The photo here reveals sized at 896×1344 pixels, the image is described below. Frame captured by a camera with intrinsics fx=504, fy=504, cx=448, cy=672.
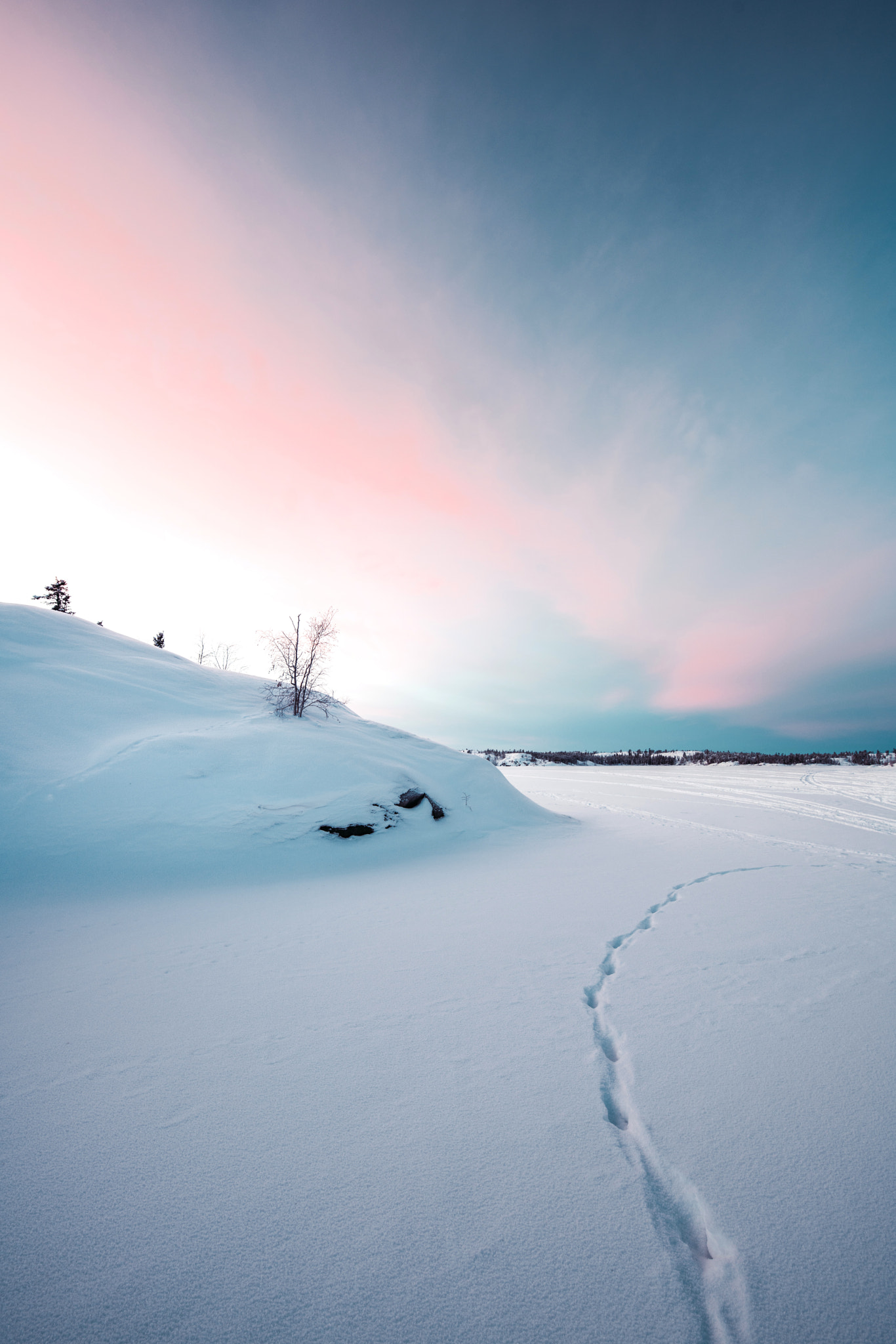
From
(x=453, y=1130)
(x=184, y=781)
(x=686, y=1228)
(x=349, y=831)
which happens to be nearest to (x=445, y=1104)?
(x=453, y=1130)

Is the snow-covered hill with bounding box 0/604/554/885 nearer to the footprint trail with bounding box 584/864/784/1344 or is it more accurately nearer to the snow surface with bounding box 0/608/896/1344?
the snow surface with bounding box 0/608/896/1344

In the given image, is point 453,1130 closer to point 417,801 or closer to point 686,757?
point 417,801

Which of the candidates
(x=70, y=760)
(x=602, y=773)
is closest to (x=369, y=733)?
(x=70, y=760)

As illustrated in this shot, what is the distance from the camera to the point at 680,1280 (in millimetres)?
1756

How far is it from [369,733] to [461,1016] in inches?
403

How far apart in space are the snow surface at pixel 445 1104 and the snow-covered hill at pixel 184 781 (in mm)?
205

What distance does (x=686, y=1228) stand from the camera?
6.44 ft

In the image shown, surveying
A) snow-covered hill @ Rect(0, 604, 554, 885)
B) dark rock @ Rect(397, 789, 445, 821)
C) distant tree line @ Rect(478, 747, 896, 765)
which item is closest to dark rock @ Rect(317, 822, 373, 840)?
snow-covered hill @ Rect(0, 604, 554, 885)

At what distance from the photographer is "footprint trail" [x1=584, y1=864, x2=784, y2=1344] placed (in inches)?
65.4

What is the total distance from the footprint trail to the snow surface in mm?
11

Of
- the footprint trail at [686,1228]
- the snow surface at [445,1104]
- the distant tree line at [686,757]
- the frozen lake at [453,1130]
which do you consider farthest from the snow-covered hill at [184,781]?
the distant tree line at [686,757]

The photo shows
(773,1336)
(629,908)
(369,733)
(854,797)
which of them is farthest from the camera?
(854,797)

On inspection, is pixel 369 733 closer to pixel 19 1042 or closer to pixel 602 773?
pixel 19 1042

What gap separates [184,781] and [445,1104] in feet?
25.3
